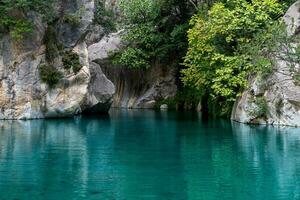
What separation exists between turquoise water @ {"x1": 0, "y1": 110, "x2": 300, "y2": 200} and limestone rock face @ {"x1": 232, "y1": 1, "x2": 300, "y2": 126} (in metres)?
2.58

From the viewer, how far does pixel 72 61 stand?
34625 millimetres

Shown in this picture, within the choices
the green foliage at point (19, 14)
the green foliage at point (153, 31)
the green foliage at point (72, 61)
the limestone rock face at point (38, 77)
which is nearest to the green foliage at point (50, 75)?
the limestone rock face at point (38, 77)

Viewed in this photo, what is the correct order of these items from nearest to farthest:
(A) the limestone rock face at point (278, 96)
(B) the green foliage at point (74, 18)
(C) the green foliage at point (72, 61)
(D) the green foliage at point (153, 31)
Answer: (A) the limestone rock face at point (278, 96)
(C) the green foliage at point (72, 61)
(B) the green foliage at point (74, 18)
(D) the green foliage at point (153, 31)

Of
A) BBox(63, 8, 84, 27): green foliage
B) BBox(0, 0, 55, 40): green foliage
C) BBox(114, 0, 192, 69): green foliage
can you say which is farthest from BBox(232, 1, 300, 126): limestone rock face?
BBox(114, 0, 192, 69): green foliage

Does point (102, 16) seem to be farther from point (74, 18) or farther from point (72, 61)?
point (72, 61)

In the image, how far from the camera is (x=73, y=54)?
35.0 metres

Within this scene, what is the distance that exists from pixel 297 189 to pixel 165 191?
2920 millimetres

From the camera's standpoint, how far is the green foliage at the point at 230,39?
31.4 m

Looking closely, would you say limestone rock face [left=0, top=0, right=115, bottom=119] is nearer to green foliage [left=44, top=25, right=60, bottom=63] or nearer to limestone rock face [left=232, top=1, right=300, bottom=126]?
green foliage [left=44, top=25, right=60, bottom=63]

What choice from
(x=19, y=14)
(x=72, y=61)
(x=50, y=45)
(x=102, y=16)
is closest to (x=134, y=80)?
(x=102, y=16)

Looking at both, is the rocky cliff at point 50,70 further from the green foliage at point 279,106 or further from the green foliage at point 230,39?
the green foliage at point 279,106

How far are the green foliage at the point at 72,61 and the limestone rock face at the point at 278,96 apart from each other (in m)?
10.3

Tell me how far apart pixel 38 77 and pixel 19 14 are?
12.5ft

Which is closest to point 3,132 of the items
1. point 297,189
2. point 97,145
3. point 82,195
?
point 97,145
